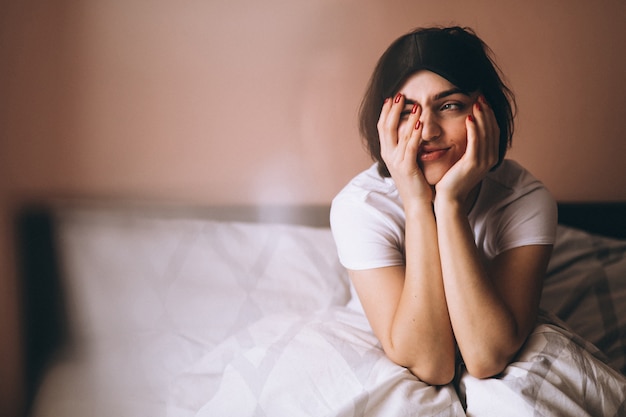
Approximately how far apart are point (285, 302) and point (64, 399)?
422 millimetres

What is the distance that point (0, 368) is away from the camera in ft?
2.56

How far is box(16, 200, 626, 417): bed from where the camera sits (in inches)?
26.9

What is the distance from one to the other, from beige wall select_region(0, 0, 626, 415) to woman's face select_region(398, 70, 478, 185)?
0.27 m

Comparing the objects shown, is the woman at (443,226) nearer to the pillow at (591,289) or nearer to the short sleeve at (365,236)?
the short sleeve at (365,236)

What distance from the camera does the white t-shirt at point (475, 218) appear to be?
784 millimetres

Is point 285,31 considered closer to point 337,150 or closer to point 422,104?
point 337,150

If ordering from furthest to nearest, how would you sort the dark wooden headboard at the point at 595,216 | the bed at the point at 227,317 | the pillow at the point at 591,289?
the dark wooden headboard at the point at 595,216, the pillow at the point at 591,289, the bed at the point at 227,317

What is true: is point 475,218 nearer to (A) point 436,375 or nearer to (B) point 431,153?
(B) point 431,153

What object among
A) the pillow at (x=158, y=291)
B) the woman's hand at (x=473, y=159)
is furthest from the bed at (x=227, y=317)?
the woman's hand at (x=473, y=159)

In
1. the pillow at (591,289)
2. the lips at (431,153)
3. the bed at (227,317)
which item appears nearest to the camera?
the bed at (227,317)

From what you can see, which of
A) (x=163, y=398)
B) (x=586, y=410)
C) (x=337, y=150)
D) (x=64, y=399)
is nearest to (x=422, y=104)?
(x=337, y=150)

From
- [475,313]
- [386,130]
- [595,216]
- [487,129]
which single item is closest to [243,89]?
[386,130]

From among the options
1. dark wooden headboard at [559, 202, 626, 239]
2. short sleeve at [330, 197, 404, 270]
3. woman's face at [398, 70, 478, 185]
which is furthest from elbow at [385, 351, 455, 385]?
dark wooden headboard at [559, 202, 626, 239]

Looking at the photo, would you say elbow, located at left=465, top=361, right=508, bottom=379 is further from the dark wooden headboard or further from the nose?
the dark wooden headboard
